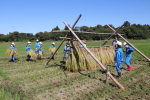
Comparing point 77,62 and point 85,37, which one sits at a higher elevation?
point 85,37

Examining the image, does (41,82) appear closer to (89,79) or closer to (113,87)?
(89,79)

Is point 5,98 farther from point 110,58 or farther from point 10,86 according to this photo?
point 110,58

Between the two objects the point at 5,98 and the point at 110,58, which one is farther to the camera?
the point at 110,58

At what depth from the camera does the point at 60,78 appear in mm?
7984

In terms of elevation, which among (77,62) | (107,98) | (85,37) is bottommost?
(107,98)

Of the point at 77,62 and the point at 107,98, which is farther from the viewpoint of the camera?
the point at 77,62

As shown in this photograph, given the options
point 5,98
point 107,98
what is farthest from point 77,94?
point 5,98

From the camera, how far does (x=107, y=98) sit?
17.4 feet

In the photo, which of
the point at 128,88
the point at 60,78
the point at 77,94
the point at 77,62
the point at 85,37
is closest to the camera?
the point at 77,94

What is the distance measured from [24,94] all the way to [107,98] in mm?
3359

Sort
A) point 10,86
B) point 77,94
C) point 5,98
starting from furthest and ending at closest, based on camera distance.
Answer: point 10,86 < point 77,94 < point 5,98

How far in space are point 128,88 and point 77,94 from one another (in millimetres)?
2316

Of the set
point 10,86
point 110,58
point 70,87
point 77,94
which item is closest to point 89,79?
point 70,87

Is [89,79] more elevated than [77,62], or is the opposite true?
[77,62]
